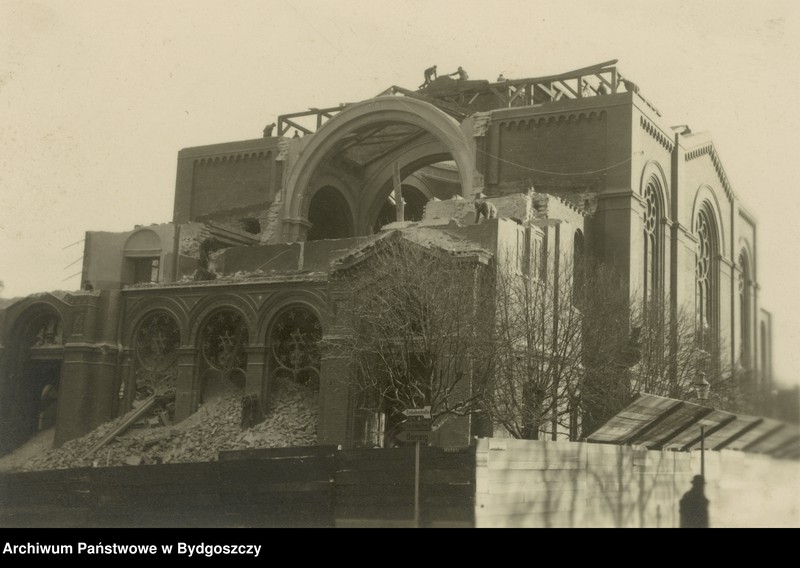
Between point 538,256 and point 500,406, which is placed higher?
point 538,256

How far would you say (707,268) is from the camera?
46.7 m

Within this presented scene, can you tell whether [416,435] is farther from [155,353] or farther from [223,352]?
[155,353]

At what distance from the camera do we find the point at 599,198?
37594mm

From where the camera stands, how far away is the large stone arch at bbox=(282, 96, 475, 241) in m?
39.7

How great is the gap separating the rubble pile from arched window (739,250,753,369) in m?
24.0

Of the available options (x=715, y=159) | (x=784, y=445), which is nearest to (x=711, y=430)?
(x=784, y=445)

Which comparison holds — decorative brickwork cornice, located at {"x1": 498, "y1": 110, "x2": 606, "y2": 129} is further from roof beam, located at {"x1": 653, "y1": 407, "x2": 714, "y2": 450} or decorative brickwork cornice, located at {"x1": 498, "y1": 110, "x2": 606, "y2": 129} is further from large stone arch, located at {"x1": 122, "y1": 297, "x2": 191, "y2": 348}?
roof beam, located at {"x1": 653, "y1": 407, "x2": 714, "y2": 450}

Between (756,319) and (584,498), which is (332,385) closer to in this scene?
(584,498)

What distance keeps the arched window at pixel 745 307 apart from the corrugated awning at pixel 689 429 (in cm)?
2295

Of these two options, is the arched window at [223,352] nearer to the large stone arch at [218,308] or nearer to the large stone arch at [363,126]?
the large stone arch at [218,308]

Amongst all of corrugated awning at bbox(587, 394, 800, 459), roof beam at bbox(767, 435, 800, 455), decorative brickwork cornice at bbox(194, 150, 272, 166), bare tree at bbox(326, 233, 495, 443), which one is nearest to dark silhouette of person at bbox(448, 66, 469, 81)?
decorative brickwork cornice at bbox(194, 150, 272, 166)

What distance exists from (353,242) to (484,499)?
17.9 meters

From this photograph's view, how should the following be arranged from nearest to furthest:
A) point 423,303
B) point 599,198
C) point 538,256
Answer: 1. point 423,303
2. point 538,256
3. point 599,198
